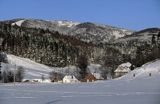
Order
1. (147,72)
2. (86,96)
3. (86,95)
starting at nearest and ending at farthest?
1. (86,96)
2. (86,95)
3. (147,72)

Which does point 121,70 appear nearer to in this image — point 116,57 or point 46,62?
point 116,57

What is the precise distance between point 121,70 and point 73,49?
208 feet

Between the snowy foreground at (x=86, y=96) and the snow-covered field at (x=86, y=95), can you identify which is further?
the snow-covered field at (x=86, y=95)

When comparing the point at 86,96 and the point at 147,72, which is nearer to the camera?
the point at 86,96

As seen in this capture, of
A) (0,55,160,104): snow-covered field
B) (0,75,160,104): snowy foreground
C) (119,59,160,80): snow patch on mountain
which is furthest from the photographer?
(119,59,160,80): snow patch on mountain

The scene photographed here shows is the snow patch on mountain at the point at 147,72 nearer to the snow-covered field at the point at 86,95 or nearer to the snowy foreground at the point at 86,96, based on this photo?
the snow-covered field at the point at 86,95

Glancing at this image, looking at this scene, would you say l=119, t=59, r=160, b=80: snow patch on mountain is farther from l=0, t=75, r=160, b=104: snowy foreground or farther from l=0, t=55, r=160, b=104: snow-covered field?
l=0, t=75, r=160, b=104: snowy foreground

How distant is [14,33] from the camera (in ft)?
561

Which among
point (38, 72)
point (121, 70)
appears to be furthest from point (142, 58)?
point (38, 72)

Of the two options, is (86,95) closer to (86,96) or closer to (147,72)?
(86,96)

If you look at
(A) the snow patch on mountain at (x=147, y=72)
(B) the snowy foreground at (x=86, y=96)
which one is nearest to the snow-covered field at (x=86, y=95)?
(B) the snowy foreground at (x=86, y=96)

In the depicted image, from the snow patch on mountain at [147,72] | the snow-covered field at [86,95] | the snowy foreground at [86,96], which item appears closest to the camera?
the snowy foreground at [86,96]

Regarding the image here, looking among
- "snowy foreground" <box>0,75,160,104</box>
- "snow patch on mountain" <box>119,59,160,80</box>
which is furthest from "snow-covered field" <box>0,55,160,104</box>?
"snow patch on mountain" <box>119,59,160,80</box>

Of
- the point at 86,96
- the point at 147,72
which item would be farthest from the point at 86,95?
the point at 147,72
